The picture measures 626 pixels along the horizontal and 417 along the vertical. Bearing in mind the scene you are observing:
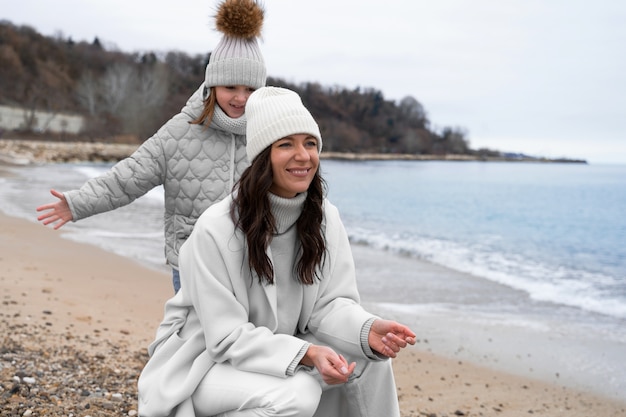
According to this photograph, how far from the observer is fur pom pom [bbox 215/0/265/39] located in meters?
3.62

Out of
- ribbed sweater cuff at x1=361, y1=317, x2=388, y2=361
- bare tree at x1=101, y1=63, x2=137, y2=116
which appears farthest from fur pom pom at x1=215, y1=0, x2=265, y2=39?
bare tree at x1=101, y1=63, x2=137, y2=116

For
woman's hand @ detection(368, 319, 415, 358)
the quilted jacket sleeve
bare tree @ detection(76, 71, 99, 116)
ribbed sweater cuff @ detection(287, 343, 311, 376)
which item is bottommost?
ribbed sweater cuff @ detection(287, 343, 311, 376)

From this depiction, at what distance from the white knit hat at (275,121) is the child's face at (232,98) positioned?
37.2 inches

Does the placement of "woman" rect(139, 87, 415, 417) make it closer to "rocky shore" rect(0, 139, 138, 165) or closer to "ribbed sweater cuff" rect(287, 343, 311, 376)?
"ribbed sweater cuff" rect(287, 343, 311, 376)

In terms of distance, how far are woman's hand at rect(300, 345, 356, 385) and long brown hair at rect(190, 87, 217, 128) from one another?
159 cm

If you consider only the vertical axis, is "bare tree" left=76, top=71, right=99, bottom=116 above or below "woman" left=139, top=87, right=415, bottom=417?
above

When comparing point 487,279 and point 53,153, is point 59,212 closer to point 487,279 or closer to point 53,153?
point 487,279

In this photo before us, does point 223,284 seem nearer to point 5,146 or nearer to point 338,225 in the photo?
point 338,225

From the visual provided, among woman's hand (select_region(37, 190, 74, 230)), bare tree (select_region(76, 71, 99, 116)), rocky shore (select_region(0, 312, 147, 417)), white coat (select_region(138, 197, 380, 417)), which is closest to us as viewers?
white coat (select_region(138, 197, 380, 417))

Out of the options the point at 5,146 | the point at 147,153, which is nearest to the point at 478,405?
the point at 147,153

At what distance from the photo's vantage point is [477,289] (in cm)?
1059

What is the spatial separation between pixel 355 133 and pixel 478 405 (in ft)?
416

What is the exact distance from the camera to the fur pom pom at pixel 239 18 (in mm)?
3621

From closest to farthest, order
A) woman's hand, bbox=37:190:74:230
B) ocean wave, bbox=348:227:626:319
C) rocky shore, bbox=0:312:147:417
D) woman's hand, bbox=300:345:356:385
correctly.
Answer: woman's hand, bbox=300:345:356:385 → woman's hand, bbox=37:190:74:230 → rocky shore, bbox=0:312:147:417 → ocean wave, bbox=348:227:626:319
